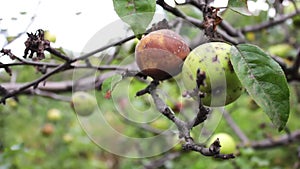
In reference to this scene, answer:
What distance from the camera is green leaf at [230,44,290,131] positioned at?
99 centimetres

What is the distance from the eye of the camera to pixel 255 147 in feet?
9.55

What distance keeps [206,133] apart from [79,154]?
12.6 ft

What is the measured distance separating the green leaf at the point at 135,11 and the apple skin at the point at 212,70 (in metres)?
0.14

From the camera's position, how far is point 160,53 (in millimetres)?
1108

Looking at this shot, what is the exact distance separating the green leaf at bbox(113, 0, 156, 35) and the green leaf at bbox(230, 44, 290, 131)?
216 millimetres

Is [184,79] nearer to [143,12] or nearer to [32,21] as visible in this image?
[143,12]

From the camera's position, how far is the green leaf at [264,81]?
0.99 metres

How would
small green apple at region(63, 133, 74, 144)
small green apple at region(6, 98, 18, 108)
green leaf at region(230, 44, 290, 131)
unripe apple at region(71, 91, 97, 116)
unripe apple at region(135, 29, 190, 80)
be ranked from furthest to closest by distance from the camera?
small green apple at region(63, 133, 74, 144) < small green apple at region(6, 98, 18, 108) < unripe apple at region(71, 91, 97, 116) < unripe apple at region(135, 29, 190, 80) < green leaf at region(230, 44, 290, 131)

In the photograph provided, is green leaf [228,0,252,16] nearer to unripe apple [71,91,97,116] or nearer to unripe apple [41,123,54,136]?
unripe apple [71,91,97,116]

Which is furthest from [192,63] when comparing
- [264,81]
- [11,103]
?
[11,103]

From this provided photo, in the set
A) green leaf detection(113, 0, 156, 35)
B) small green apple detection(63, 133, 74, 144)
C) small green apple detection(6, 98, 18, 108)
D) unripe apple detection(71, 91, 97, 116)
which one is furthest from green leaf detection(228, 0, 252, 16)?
small green apple detection(63, 133, 74, 144)

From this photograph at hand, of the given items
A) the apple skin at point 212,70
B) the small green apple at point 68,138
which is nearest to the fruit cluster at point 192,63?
the apple skin at point 212,70

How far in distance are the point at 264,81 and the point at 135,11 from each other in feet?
1.09

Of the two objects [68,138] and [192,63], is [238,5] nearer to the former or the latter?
[192,63]
